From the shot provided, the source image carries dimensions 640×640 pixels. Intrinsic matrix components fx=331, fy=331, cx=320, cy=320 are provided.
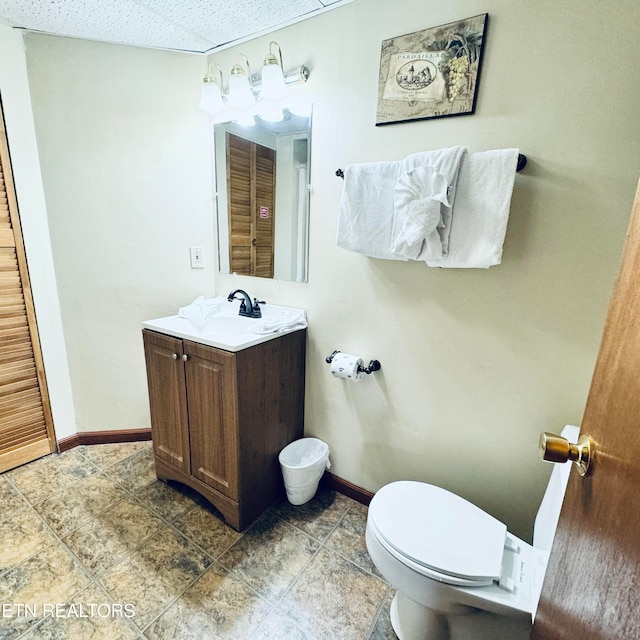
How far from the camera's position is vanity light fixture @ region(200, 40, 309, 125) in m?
1.46

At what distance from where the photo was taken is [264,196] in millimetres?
1733

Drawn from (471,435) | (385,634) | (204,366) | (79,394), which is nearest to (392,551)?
(385,634)

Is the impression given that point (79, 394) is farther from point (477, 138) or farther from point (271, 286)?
point (477, 138)

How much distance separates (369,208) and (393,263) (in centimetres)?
25

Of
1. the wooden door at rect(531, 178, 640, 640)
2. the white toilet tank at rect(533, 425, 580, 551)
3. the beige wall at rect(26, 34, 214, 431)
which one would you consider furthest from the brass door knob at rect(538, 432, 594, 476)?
the beige wall at rect(26, 34, 214, 431)

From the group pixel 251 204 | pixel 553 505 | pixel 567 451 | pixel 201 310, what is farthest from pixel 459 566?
pixel 251 204

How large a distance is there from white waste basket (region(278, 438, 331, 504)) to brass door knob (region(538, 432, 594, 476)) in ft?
3.90

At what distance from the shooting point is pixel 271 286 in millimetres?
1797

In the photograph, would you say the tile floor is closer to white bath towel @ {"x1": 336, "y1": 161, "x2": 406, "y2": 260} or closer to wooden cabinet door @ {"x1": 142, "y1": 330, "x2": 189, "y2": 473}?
wooden cabinet door @ {"x1": 142, "y1": 330, "x2": 189, "y2": 473}

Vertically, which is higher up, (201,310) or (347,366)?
(201,310)

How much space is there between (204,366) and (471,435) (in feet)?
3.73

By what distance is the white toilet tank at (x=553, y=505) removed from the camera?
94cm

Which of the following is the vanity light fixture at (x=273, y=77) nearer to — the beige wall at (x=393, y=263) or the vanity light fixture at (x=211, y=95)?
the beige wall at (x=393, y=263)

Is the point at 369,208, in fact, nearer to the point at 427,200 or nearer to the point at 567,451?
the point at 427,200
